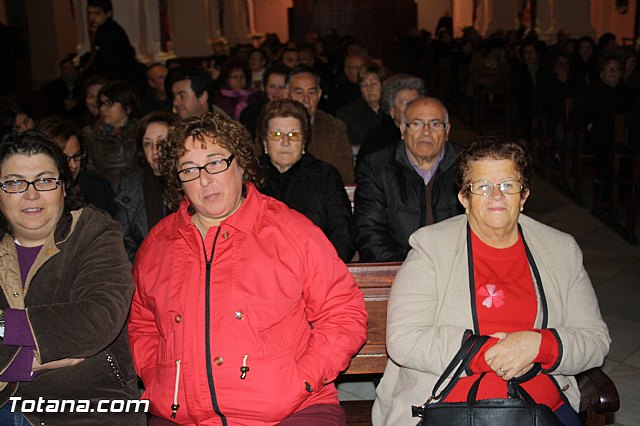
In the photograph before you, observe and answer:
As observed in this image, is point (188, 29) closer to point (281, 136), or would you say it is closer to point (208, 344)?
point (281, 136)

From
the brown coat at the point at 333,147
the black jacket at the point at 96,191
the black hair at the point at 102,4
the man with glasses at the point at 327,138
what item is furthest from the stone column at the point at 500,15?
the black jacket at the point at 96,191

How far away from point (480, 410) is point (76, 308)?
53.1 inches

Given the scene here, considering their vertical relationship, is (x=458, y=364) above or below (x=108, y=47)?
below

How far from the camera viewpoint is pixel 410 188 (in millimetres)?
3598

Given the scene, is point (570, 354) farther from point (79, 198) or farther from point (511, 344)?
point (79, 198)

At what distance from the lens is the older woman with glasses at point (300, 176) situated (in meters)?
3.67

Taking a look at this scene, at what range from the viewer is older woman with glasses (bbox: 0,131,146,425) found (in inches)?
92.5

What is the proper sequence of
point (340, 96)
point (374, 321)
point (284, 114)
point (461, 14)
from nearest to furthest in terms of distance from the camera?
1. point (374, 321)
2. point (284, 114)
3. point (340, 96)
4. point (461, 14)

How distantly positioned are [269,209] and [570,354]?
1126 millimetres

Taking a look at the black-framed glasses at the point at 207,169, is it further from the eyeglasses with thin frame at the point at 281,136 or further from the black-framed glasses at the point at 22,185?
the eyeglasses with thin frame at the point at 281,136

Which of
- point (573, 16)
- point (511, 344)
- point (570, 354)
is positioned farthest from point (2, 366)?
point (573, 16)

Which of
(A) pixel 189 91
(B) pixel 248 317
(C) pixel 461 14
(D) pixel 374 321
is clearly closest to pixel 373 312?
(D) pixel 374 321

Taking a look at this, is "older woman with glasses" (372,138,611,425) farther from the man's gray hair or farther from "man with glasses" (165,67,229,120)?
"man with glasses" (165,67,229,120)

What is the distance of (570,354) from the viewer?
2371mm
